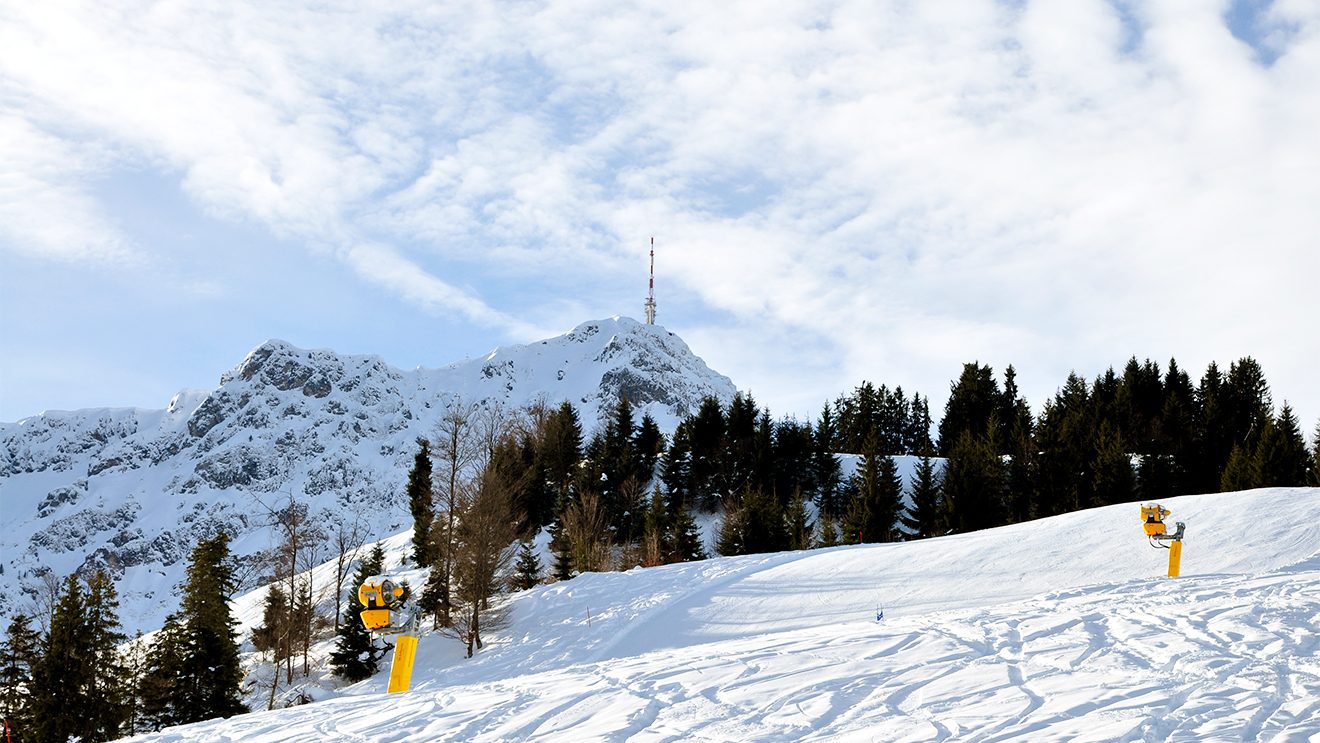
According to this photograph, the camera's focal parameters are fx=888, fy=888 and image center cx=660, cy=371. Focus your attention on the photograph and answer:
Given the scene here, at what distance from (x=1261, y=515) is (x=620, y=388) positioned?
166280mm

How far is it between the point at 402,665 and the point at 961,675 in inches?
368

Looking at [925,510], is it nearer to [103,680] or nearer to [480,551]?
[480,551]

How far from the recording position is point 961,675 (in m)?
10.8

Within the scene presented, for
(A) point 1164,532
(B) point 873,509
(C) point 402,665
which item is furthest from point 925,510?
(C) point 402,665

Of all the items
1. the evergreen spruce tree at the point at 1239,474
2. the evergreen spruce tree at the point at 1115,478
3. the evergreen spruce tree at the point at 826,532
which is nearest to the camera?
the evergreen spruce tree at the point at 1239,474

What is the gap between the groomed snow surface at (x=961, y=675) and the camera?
8.87m

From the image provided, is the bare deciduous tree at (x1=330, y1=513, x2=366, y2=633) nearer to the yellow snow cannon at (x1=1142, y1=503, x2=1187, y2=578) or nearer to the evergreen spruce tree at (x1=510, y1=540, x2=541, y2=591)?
the evergreen spruce tree at (x1=510, y1=540, x2=541, y2=591)

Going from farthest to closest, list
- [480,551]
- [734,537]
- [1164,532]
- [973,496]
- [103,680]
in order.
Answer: [973,496] → [734,537] → [480,551] → [103,680] → [1164,532]

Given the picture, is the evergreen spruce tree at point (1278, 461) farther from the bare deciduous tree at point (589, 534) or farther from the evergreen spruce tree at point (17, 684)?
the evergreen spruce tree at point (17, 684)

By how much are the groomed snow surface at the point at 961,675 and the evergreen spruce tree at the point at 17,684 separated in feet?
45.3

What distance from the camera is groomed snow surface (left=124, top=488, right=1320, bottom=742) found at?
8.87m

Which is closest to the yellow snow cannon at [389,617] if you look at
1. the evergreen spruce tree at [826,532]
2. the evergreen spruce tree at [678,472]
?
the evergreen spruce tree at [826,532]

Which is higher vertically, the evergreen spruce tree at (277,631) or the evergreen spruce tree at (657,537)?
the evergreen spruce tree at (657,537)

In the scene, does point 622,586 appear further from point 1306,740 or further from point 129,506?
point 129,506
